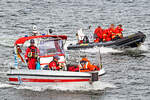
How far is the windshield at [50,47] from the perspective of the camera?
22.2 meters

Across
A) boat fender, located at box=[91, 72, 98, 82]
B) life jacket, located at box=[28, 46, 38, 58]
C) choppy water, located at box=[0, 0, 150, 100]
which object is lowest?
choppy water, located at box=[0, 0, 150, 100]

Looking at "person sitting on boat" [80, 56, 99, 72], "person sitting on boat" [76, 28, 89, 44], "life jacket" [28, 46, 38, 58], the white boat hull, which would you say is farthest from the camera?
"person sitting on boat" [76, 28, 89, 44]

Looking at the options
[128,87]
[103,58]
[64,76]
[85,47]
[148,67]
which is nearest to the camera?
[64,76]

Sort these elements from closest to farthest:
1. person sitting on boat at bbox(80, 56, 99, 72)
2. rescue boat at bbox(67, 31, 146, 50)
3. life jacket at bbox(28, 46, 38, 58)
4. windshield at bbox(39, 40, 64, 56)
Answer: person sitting on boat at bbox(80, 56, 99, 72) → life jacket at bbox(28, 46, 38, 58) → windshield at bbox(39, 40, 64, 56) → rescue boat at bbox(67, 31, 146, 50)

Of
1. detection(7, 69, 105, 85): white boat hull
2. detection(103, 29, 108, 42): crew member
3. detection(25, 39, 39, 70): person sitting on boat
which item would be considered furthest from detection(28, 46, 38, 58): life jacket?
detection(103, 29, 108, 42): crew member

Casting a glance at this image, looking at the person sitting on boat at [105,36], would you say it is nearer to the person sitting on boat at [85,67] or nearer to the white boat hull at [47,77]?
the person sitting on boat at [85,67]

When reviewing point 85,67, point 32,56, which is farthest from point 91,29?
point 85,67

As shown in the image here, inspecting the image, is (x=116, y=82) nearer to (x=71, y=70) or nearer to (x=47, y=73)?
(x=71, y=70)

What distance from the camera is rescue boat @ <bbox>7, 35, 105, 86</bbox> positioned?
67.0 ft

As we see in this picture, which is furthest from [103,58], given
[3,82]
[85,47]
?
[3,82]

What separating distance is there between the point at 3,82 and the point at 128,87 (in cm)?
613

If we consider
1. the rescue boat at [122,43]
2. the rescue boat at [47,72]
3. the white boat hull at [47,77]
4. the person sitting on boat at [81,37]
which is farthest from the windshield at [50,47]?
the person sitting on boat at [81,37]

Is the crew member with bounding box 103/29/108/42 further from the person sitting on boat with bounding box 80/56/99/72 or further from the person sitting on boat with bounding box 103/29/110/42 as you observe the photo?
the person sitting on boat with bounding box 80/56/99/72

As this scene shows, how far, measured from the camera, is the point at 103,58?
28.6 m
